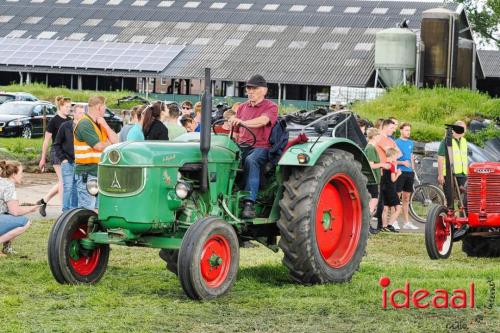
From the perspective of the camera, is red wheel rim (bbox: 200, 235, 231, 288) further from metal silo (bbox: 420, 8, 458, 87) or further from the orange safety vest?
metal silo (bbox: 420, 8, 458, 87)

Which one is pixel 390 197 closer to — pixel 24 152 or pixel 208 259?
pixel 208 259

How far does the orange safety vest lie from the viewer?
1372 cm

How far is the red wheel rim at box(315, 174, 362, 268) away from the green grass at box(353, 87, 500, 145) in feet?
63.2

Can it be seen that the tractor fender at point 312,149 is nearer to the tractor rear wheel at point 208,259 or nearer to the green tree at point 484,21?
the tractor rear wheel at point 208,259

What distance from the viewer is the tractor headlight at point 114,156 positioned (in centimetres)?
980

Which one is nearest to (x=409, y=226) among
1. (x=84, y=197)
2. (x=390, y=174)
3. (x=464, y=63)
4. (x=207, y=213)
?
(x=390, y=174)

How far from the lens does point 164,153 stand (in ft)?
32.5

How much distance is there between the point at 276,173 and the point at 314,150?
0.41 meters

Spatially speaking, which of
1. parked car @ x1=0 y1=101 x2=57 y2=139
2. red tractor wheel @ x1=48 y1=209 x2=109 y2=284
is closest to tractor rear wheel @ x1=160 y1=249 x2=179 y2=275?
red tractor wheel @ x1=48 y1=209 x2=109 y2=284

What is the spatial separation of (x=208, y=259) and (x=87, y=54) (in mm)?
58743

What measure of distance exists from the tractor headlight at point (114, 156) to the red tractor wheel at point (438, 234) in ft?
16.7

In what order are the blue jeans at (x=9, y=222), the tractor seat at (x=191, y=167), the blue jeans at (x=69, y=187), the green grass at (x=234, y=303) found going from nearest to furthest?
the green grass at (x=234, y=303) < the tractor seat at (x=191, y=167) < the blue jeans at (x=9, y=222) < the blue jeans at (x=69, y=187)

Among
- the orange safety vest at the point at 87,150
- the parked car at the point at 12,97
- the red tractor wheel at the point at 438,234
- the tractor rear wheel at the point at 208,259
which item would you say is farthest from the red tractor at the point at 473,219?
the parked car at the point at 12,97

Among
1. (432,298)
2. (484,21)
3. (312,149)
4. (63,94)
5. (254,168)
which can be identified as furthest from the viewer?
(484,21)
